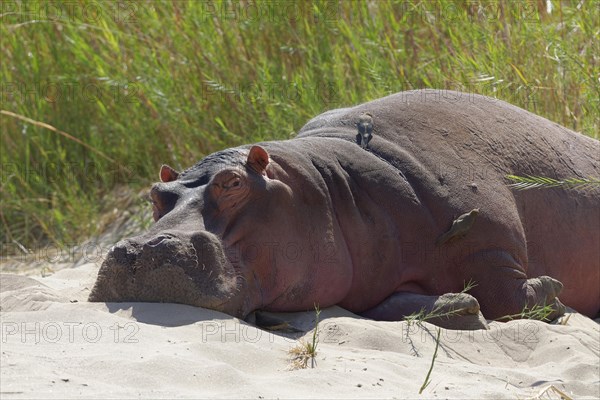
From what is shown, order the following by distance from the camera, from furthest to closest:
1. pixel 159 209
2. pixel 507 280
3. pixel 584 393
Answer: pixel 507 280 → pixel 159 209 → pixel 584 393

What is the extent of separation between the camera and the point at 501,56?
6.34m

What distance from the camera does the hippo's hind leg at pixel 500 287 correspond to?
4773 millimetres

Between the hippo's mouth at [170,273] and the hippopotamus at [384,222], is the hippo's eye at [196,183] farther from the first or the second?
the hippo's mouth at [170,273]

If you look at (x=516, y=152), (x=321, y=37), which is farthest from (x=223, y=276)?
(x=321, y=37)

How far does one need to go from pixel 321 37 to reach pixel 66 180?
2.03m

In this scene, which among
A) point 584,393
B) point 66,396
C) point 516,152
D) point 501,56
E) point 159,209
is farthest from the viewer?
point 501,56

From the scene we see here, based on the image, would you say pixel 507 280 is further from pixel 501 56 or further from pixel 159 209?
pixel 501 56

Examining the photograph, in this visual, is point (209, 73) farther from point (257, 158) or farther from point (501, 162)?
point (257, 158)

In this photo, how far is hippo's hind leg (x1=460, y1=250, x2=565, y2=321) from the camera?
477cm

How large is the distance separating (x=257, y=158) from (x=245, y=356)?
3.73ft

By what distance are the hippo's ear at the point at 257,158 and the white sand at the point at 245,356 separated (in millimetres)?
612

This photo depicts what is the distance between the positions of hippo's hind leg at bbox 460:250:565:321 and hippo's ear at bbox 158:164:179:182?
50.6 inches

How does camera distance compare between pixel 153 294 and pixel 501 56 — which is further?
pixel 501 56

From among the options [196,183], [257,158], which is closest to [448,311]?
[257,158]
